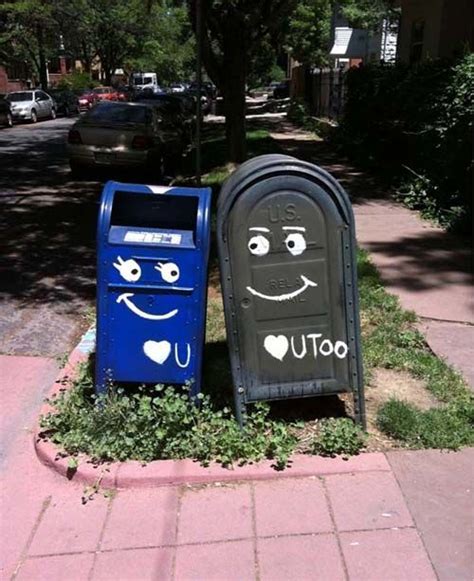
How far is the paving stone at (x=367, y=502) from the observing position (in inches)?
117

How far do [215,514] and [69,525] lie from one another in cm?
66

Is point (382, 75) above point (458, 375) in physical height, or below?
above

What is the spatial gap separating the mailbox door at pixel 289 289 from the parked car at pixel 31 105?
3004cm

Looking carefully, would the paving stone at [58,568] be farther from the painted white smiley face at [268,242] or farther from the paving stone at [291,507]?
the painted white smiley face at [268,242]

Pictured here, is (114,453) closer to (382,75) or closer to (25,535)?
(25,535)

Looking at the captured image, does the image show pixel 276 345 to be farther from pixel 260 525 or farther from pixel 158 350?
pixel 260 525

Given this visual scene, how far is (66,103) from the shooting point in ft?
127

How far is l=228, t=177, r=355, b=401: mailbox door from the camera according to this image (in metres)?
3.27

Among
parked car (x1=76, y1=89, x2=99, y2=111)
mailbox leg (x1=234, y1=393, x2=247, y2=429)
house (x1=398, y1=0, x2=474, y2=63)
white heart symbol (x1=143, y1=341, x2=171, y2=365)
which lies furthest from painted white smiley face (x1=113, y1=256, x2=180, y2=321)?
parked car (x1=76, y1=89, x2=99, y2=111)

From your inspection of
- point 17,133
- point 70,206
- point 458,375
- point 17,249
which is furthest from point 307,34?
point 458,375

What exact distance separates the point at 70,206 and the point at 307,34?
104ft

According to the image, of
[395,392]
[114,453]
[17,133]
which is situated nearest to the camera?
[114,453]

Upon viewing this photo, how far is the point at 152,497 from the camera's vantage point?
10.5 feet

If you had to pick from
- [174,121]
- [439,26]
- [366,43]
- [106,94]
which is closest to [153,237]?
[439,26]
